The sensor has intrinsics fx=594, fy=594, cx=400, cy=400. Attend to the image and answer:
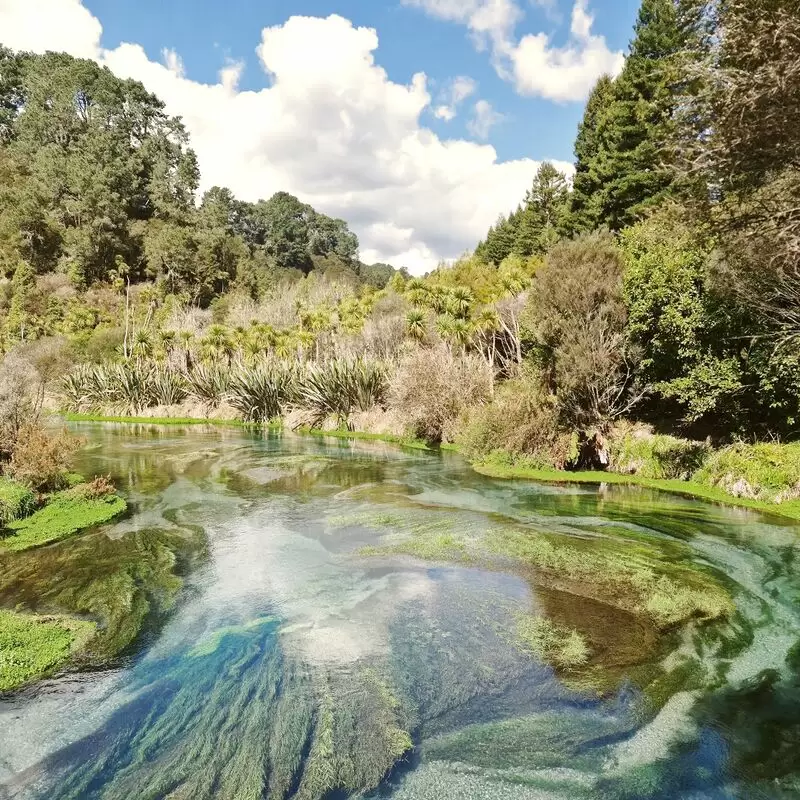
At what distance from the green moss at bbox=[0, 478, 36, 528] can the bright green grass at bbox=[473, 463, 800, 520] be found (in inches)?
468

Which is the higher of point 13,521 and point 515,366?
point 515,366

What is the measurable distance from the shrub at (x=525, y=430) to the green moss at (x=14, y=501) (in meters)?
13.0

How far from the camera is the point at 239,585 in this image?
9.24 metres

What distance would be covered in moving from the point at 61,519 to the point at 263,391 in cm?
2149

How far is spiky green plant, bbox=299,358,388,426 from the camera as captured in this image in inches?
1150

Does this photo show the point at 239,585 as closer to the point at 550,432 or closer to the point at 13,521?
the point at 13,521

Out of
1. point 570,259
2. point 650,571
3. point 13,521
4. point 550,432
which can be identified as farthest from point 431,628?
point 570,259

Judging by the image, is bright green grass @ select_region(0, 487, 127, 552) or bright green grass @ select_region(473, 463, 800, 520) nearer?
bright green grass @ select_region(0, 487, 127, 552)

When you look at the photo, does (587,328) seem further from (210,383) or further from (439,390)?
(210,383)

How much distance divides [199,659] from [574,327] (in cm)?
1408

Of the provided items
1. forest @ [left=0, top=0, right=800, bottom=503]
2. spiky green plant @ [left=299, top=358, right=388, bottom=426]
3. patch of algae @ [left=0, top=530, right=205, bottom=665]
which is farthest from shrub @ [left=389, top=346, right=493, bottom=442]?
patch of algae @ [left=0, top=530, right=205, bottom=665]

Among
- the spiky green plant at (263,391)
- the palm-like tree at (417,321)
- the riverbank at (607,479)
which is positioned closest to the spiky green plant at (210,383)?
the spiky green plant at (263,391)

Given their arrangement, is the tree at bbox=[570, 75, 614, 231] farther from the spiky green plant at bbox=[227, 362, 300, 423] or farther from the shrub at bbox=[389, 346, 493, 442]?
the spiky green plant at bbox=[227, 362, 300, 423]

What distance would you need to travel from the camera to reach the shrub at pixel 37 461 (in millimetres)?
13242
